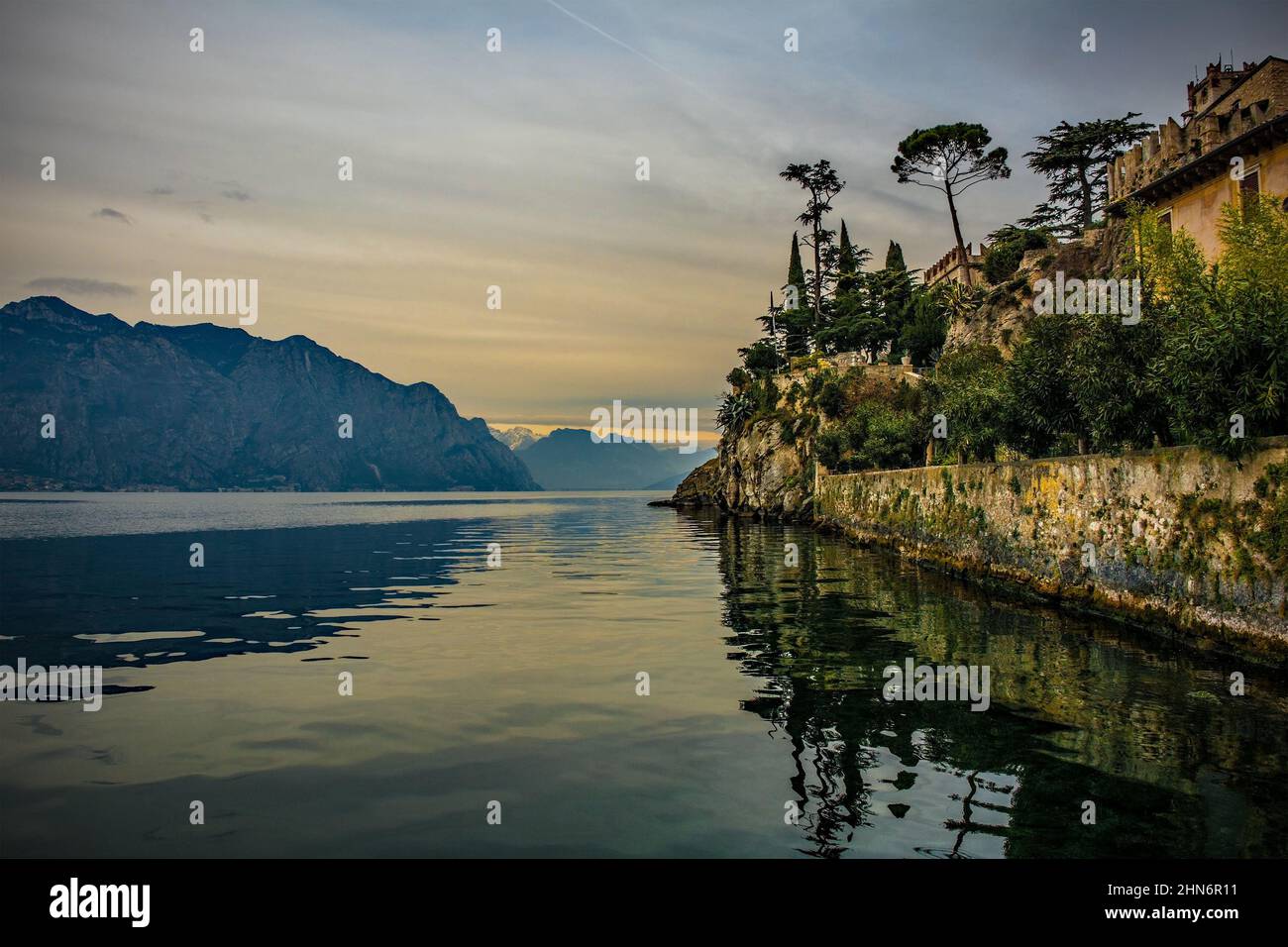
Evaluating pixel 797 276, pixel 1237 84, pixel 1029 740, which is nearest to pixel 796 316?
pixel 797 276

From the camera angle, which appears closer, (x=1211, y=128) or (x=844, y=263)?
(x=1211, y=128)

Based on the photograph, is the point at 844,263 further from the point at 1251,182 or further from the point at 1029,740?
the point at 1029,740

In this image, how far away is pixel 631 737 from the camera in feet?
33.3

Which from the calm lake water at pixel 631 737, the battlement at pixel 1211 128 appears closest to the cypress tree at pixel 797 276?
the battlement at pixel 1211 128

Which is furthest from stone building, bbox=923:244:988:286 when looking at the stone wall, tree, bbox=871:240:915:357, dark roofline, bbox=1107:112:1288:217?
the stone wall

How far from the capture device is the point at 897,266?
314 ft

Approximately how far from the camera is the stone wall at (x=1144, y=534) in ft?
46.0

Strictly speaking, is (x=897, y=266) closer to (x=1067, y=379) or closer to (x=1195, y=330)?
(x=1067, y=379)

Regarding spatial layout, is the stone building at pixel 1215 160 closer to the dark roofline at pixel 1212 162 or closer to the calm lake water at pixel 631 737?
the dark roofline at pixel 1212 162

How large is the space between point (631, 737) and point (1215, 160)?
39.6 meters

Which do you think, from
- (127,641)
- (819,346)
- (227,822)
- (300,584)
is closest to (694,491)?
(819,346)

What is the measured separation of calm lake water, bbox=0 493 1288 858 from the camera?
23.6 ft

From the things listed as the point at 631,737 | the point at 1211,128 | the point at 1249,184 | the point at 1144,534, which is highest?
the point at 1211,128

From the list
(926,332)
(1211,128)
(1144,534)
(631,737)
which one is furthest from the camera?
(926,332)
